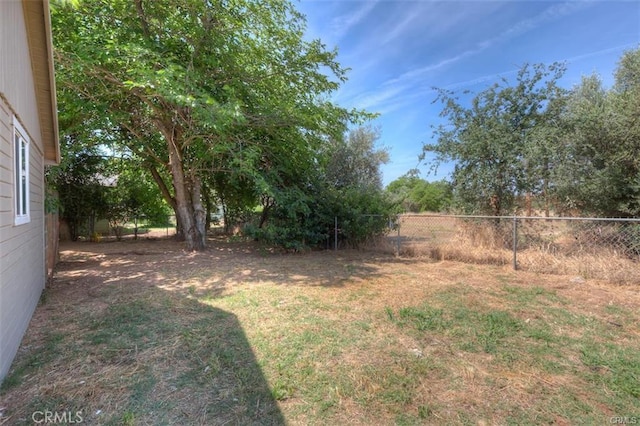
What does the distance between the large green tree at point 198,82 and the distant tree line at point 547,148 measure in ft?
12.2

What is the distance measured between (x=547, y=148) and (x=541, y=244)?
2294mm

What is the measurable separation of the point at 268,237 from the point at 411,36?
7264 millimetres

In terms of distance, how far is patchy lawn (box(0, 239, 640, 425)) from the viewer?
2.22 metres

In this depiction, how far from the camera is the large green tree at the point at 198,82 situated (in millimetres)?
6414

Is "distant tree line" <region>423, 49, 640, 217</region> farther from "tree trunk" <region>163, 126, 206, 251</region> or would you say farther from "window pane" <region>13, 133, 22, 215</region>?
"window pane" <region>13, 133, 22, 215</region>

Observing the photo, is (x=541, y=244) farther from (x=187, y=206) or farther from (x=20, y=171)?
(x=187, y=206)

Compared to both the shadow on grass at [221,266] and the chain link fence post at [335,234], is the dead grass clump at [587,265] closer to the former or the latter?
the shadow on grass at [221,266]

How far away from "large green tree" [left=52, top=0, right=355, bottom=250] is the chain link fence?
169 inches

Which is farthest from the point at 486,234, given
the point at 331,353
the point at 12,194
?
the point at 12,194

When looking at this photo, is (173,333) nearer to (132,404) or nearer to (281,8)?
(132,404)

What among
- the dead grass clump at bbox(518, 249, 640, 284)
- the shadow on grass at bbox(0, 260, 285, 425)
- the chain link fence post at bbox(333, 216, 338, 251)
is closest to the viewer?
the shadow on grass at bbox(0, 260, 285, 425)

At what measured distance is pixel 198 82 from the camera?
7.53m

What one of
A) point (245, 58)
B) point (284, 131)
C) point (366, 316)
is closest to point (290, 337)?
point (366, 316)

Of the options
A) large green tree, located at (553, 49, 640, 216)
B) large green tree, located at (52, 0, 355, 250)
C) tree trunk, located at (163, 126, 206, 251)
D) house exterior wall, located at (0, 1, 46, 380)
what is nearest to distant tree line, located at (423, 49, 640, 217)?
large green tree, located at (553, 49, 640, 216)
